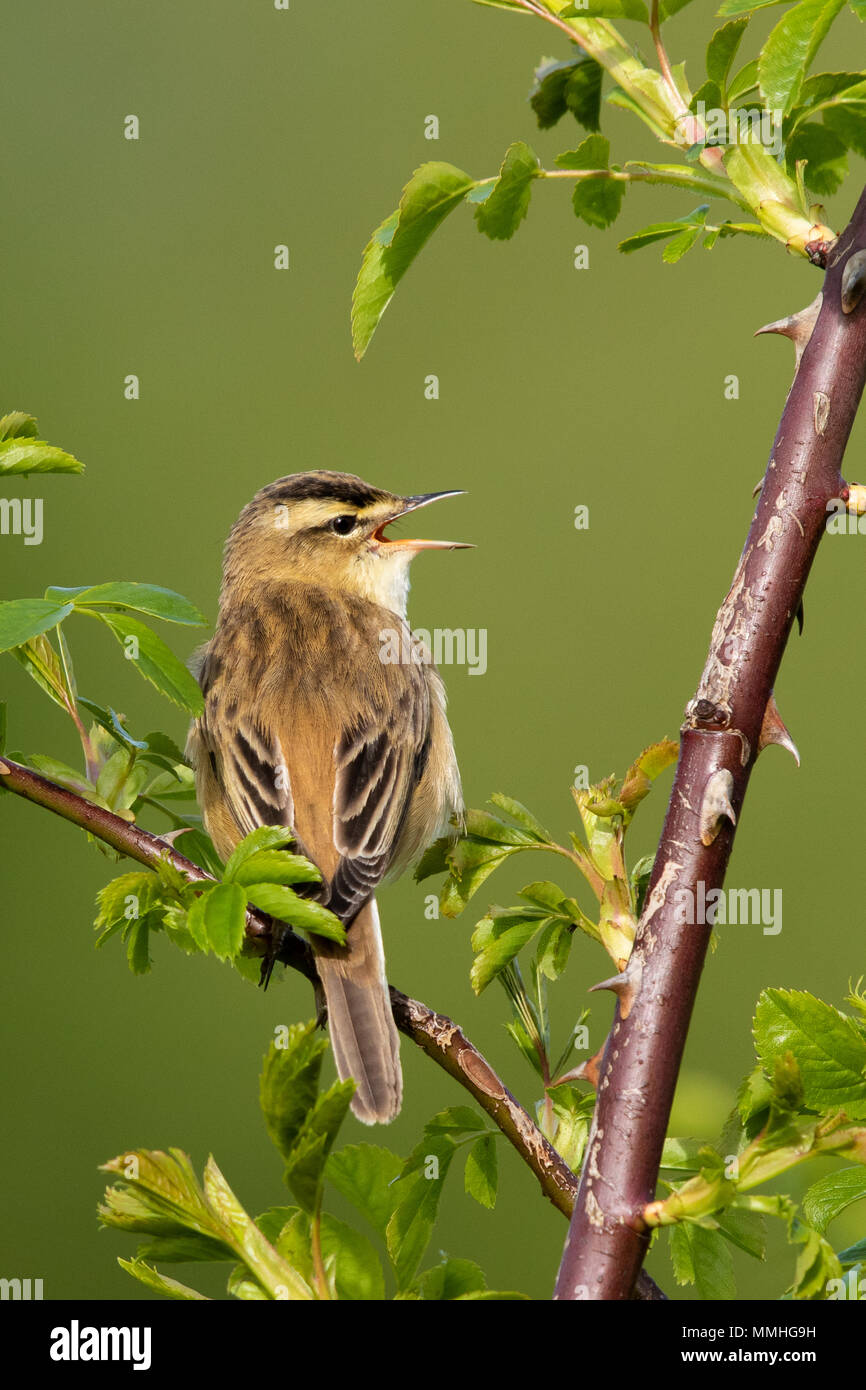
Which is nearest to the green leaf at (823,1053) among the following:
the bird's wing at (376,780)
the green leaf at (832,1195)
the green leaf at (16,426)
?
the green leaf at (832,1195)

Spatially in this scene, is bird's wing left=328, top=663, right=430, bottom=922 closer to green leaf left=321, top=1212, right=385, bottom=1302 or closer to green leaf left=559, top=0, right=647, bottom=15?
green leaf left=321, top=1212, right=385, bottom=1302

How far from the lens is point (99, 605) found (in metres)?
1.62

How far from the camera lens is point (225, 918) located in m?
1.36

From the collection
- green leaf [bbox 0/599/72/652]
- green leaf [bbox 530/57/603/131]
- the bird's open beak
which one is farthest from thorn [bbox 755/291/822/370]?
the bird's open beak

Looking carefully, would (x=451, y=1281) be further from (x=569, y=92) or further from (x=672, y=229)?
(x=569, y=92)

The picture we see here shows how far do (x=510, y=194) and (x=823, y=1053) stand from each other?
92 cm

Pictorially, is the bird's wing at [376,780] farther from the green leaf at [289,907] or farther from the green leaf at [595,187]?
the green leaf at [595,187]

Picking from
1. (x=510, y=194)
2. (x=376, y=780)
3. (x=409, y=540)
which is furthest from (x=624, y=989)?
(x=409, y=540)

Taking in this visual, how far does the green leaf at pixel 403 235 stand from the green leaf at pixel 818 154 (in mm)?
416

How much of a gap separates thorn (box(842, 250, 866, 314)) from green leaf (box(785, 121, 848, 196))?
0.48m

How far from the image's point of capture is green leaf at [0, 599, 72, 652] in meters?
1.46

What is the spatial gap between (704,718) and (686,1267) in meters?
0.58

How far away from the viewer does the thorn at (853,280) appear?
3.92ft

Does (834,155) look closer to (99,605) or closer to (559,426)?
(99,605)
